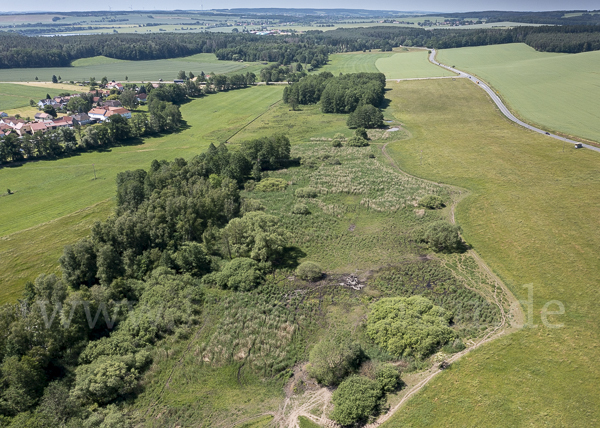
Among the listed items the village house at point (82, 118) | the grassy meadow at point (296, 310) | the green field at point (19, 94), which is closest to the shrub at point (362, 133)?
the grassy meadow at point (296, 310)

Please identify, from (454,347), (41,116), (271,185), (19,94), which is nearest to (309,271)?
(454,347)

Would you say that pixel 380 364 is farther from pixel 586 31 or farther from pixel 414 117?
pixel 586 31

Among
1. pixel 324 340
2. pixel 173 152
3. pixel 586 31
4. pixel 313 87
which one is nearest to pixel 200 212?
pixel 324 340

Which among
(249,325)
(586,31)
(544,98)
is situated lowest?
(249,325)

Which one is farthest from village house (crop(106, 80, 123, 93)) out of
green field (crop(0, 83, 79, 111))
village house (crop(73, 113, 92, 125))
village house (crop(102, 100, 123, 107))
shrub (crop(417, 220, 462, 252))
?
shrub (crop(417, 220, 462, 252))

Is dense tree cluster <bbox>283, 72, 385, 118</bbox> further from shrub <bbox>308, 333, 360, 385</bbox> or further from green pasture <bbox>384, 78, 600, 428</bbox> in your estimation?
shrub <bbox>308, 333, 360, 385</bbox>
